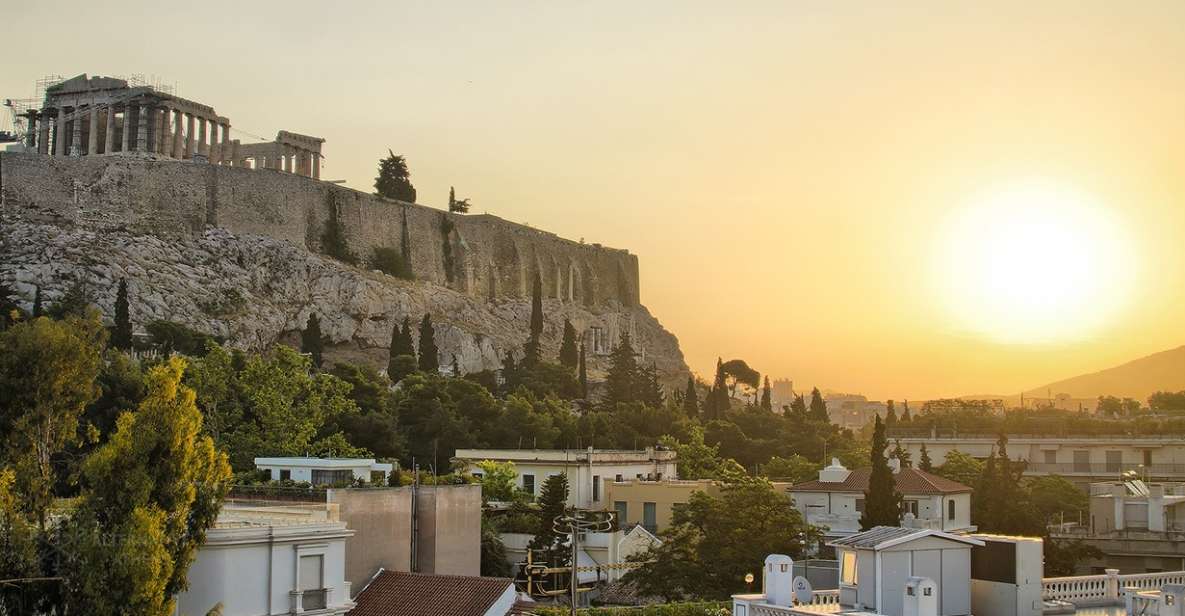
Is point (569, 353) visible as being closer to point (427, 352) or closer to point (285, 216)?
point (427, 352)

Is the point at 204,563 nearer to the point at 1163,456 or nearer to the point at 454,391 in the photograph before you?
the point at 454,391

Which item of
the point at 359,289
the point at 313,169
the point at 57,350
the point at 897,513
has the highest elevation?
the point at 313,169

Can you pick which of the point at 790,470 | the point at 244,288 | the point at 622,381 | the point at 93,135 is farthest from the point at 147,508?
the point at 93,135

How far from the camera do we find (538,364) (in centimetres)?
7056

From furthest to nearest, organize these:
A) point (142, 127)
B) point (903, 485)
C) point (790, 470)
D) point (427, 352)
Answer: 1. point (142, 127)
2. point (427, 352)
3. point (790, 470)
4. point (903, 485)

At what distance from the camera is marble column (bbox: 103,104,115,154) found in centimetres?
6762

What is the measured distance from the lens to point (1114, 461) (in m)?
50.4

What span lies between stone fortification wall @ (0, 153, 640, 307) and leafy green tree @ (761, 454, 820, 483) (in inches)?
1193

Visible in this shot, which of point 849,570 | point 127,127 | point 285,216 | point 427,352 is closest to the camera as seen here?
point 849,570

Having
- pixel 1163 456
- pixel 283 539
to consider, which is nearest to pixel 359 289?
pixel 1163 456

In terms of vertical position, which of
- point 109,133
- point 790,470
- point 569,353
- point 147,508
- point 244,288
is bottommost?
point 790,470

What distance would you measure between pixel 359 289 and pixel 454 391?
1937 cm

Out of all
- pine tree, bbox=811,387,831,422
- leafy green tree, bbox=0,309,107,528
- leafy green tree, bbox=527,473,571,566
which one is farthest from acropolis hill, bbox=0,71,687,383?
leafy green tree, bbox=0,309,107,528

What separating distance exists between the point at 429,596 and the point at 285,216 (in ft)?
164
